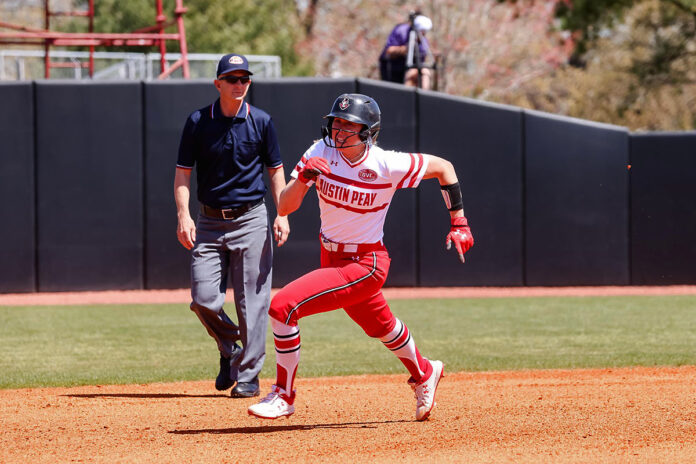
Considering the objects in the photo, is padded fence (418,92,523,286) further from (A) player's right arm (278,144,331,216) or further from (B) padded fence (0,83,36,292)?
(A) player's right arm (278,144,331,216)

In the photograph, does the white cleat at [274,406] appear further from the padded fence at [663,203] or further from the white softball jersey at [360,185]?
the padded fence at [663,203]

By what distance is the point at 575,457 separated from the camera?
4.77 meters

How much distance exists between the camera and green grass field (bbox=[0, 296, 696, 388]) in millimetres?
8461

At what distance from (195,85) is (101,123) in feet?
4.70

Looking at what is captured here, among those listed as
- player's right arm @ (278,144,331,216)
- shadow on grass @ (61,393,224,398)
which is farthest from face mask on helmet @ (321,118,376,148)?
shadow on grass @ (61,393,224,398)

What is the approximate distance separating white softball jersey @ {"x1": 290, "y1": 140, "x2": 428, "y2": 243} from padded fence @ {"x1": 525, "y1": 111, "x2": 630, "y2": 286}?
32.6ft

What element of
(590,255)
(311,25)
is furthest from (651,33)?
(590,255)

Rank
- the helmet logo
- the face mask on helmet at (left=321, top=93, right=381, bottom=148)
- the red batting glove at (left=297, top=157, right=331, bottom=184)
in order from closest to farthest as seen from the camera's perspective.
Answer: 1. the red batting glove at (left=297, top=157, right=331, bottom=184)
2. the face mask on helmet at (left=321, top=93, right=381, bottom=148)
3. the helmet logo

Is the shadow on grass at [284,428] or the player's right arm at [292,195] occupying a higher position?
the player's right arm at [292,195]

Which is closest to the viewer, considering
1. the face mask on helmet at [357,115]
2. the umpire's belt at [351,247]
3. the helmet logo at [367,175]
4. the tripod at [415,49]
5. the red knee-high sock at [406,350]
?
the face mask on helmet at [357,115]

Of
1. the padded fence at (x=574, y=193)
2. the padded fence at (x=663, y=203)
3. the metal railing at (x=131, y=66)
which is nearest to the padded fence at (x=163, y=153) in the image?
the metal railing at (x=131, y=66)

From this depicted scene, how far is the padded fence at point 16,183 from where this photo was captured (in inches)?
564

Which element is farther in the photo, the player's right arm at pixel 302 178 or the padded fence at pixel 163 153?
the padded fence at pixel 163 153

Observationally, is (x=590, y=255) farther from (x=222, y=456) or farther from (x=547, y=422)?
(x=222, y=456)
